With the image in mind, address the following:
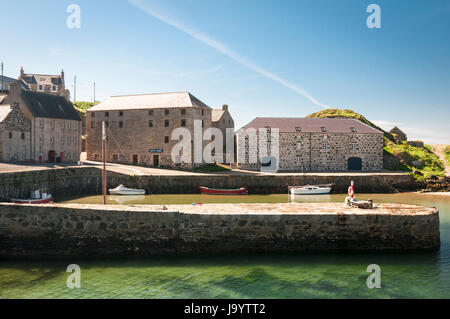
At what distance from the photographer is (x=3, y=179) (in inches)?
915

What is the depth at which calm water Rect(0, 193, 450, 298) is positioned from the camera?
10.4 metres

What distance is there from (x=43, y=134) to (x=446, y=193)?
44157mm

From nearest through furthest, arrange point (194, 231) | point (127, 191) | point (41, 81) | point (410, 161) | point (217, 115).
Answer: point (194, 231)
point (127, 191)
point (410, 161)
point (217, 115)
point (41, 81)

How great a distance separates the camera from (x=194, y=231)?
1400 centimetres

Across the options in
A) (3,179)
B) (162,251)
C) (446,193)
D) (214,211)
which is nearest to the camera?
(162,251)

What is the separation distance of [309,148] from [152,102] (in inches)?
826

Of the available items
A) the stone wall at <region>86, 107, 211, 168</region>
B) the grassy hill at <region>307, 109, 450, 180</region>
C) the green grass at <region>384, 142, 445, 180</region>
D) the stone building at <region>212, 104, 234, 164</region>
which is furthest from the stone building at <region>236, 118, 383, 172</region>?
the stone building at <region>212, 104, 234, 164</region>

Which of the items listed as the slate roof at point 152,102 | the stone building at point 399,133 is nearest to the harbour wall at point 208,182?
the slate roof at point 152,102

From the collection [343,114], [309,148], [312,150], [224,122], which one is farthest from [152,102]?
[343,114]

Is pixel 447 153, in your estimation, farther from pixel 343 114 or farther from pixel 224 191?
pixel 224 191

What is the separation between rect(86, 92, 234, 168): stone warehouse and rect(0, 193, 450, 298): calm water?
27.3 m

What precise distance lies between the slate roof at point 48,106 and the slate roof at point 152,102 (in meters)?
3.58

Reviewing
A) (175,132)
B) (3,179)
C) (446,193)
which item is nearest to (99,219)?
(3,179)
